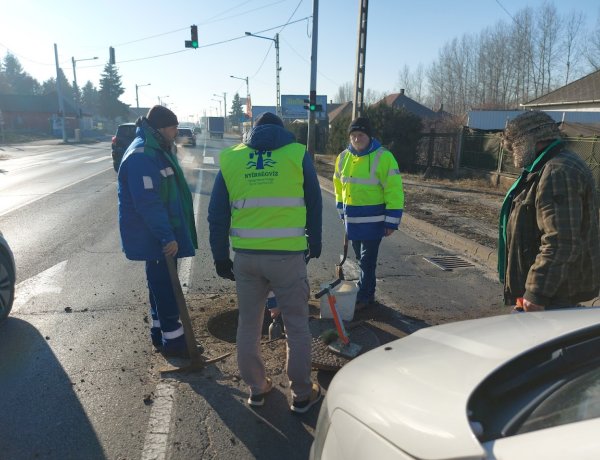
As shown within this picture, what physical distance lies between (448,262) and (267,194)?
499 cm

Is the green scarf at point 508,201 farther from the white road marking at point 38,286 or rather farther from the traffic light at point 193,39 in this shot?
the traffic light at point 193,39

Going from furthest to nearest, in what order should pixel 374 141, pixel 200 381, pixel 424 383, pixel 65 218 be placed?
pixel 65 218
pixel 374 141
pixel 200 381
pixel 424 383

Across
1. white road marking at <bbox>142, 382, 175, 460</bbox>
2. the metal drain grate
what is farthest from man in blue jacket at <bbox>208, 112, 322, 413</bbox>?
the metal drain grate

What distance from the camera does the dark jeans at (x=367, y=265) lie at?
188 inches

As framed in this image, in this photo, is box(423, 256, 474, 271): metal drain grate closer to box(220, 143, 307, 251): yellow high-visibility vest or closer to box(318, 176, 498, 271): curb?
box(318, 176, 498, 271): curb

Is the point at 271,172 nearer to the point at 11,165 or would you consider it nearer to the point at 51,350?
the point at 51,350

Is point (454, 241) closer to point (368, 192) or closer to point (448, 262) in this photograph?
point (448, 262)

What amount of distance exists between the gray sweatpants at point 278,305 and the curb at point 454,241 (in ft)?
15.5

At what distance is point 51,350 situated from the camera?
3.95 metres

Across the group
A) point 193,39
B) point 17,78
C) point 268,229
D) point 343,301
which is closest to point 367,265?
point 343,301

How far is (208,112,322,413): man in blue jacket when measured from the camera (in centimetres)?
286

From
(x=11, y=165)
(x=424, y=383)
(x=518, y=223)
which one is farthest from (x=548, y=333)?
(x=11, y=165)

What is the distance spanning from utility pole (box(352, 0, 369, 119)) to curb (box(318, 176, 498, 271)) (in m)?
5.95

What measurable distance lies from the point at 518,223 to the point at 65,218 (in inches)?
364
